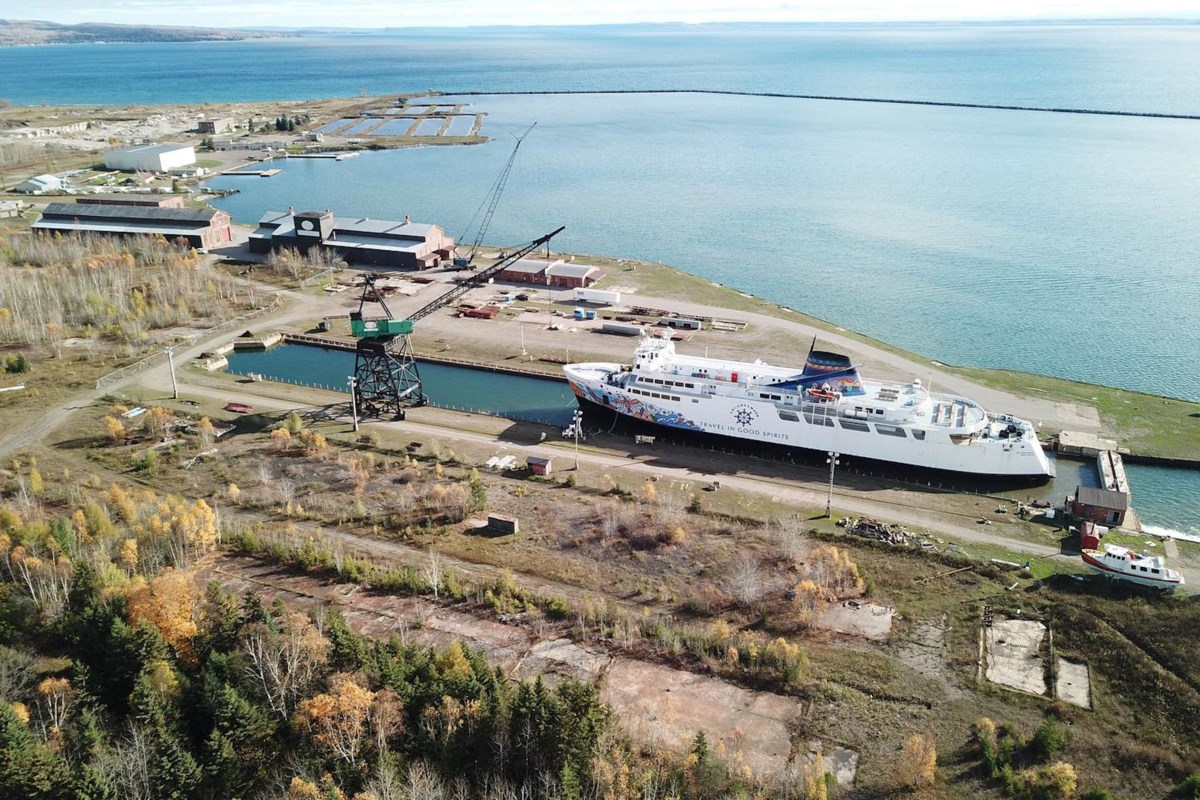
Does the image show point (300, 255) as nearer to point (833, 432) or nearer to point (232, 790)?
point (833, 432)

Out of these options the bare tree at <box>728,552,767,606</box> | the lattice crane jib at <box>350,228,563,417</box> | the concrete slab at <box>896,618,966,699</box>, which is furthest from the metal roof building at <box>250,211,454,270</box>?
the concrete slab at <box>896,618,966,699</box>

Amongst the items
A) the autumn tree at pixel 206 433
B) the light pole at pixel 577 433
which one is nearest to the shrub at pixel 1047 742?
the light pole at pixel 577 433

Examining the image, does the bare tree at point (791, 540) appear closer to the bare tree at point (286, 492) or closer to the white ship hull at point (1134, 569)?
the white ship hull at point (1134, 569)

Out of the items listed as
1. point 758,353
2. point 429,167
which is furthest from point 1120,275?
point 429,167

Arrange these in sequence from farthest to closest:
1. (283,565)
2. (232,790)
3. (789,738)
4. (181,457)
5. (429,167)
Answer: (429,167)
(181,457)
(283,565)
(789,738)
(232,790)

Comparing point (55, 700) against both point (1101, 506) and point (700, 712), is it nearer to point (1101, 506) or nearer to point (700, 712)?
point (700, 712)

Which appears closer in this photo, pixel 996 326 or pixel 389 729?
pixel 389 729
